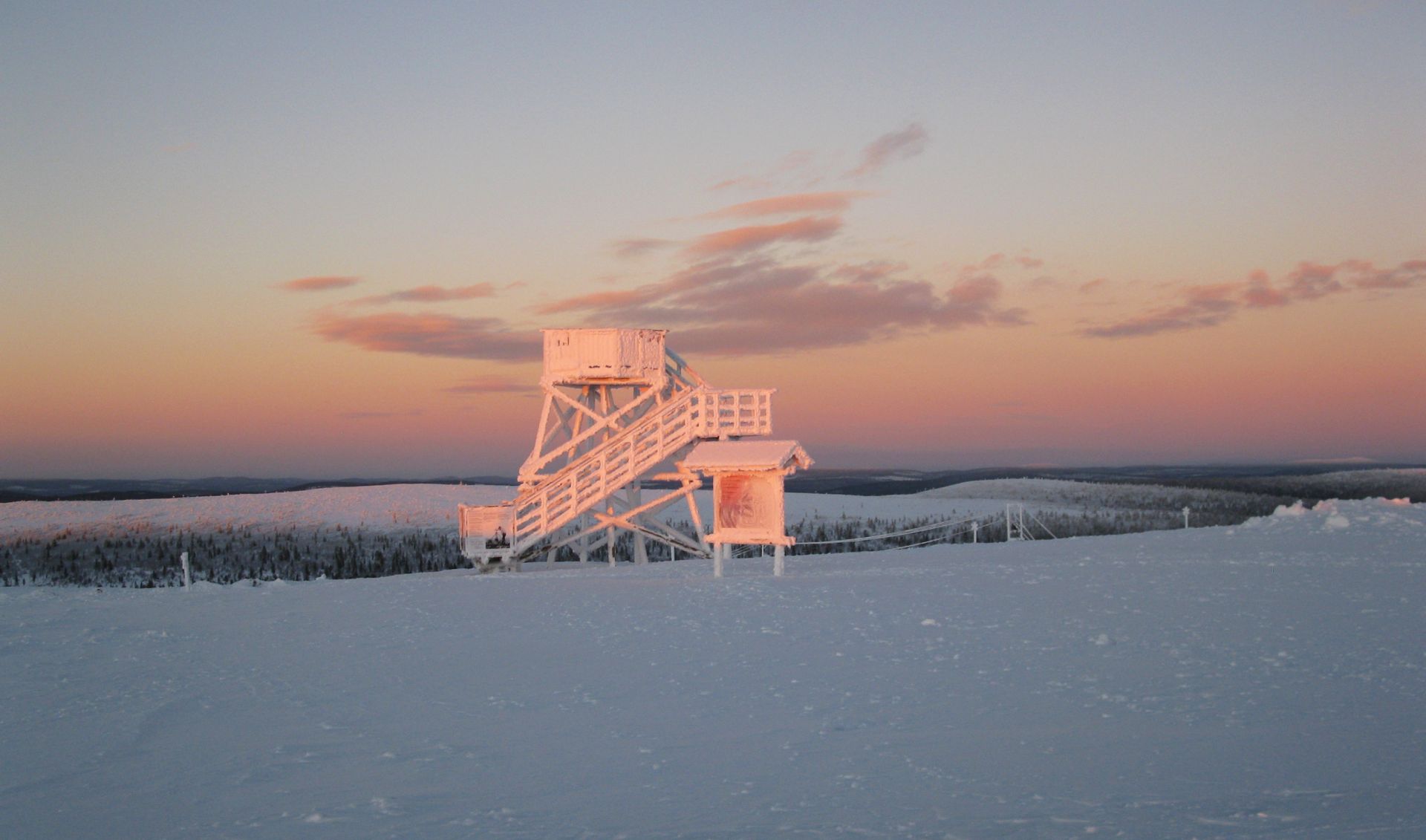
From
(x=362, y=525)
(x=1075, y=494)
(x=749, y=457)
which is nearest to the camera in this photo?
(x=749, y=457)

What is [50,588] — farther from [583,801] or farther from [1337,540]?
[1337,540]

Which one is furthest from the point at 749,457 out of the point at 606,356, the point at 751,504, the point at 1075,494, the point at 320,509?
the point at 1075,494

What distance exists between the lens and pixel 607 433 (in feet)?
107

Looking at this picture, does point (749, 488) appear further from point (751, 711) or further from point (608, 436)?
point (751, 711)

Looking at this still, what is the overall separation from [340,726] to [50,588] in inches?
621

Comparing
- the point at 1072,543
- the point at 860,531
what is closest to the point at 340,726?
the point at 1072,543

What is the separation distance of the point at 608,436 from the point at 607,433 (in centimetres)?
18

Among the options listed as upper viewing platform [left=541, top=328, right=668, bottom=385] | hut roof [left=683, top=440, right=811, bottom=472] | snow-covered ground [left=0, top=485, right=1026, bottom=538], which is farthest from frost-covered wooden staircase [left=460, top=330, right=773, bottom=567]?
Answer: snow-covered ground [left=0, top=485, right=1026, bottom=538]

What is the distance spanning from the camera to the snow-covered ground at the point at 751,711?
8281 mm

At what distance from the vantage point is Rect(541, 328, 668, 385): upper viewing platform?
30797 millimetres

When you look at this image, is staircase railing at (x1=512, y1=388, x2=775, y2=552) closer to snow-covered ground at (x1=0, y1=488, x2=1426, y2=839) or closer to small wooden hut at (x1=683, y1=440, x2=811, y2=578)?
small wooden hut at (x1=683, y1=440, x2=811, y2=578)

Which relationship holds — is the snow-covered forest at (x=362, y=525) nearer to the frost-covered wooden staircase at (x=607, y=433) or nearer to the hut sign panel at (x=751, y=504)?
the frost-covered wooden staircase at (x=607, y=433)

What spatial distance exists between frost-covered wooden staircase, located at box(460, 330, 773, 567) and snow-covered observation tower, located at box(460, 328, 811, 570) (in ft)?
0.09

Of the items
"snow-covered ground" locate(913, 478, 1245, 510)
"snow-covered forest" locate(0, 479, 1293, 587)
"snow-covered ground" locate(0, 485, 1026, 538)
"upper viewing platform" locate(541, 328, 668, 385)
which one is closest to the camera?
"upper viewing platform" locate(541, 328, 668, 385)
